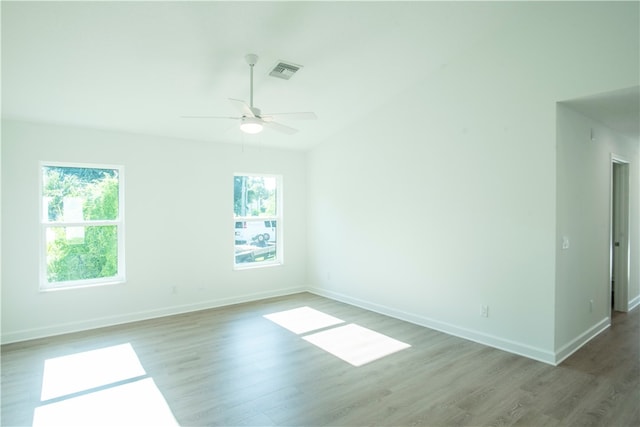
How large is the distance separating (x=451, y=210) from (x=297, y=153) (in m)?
3.13

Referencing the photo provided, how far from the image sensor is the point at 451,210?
418cm

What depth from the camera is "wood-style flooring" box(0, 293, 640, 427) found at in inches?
99.7

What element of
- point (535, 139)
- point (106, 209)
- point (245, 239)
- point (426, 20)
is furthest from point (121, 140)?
point (535, 139)

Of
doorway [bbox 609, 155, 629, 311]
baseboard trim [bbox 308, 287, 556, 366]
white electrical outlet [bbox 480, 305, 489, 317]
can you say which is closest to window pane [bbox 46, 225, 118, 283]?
baseboard trim [bbox 308, 287, 556, 366]

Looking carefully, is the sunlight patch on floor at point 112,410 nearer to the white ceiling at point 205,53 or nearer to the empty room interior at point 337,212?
the empty room interior at point 337,212

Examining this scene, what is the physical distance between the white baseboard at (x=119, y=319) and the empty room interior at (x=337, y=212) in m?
0.02

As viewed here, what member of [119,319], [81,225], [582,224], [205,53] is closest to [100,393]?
[119,319]

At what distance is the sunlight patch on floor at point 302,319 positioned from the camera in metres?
4.45

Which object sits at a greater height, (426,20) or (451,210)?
(426,20)

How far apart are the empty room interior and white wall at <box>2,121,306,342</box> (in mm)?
26

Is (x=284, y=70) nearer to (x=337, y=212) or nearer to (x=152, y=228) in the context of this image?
(x=337, y=212)

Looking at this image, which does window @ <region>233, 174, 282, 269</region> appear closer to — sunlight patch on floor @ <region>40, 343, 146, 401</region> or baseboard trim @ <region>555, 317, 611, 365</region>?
sunlight patch on floor @ <region>40, 343, 146, 401</region>

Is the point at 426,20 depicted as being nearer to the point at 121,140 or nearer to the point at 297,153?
the point at 297,153

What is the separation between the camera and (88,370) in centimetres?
328
